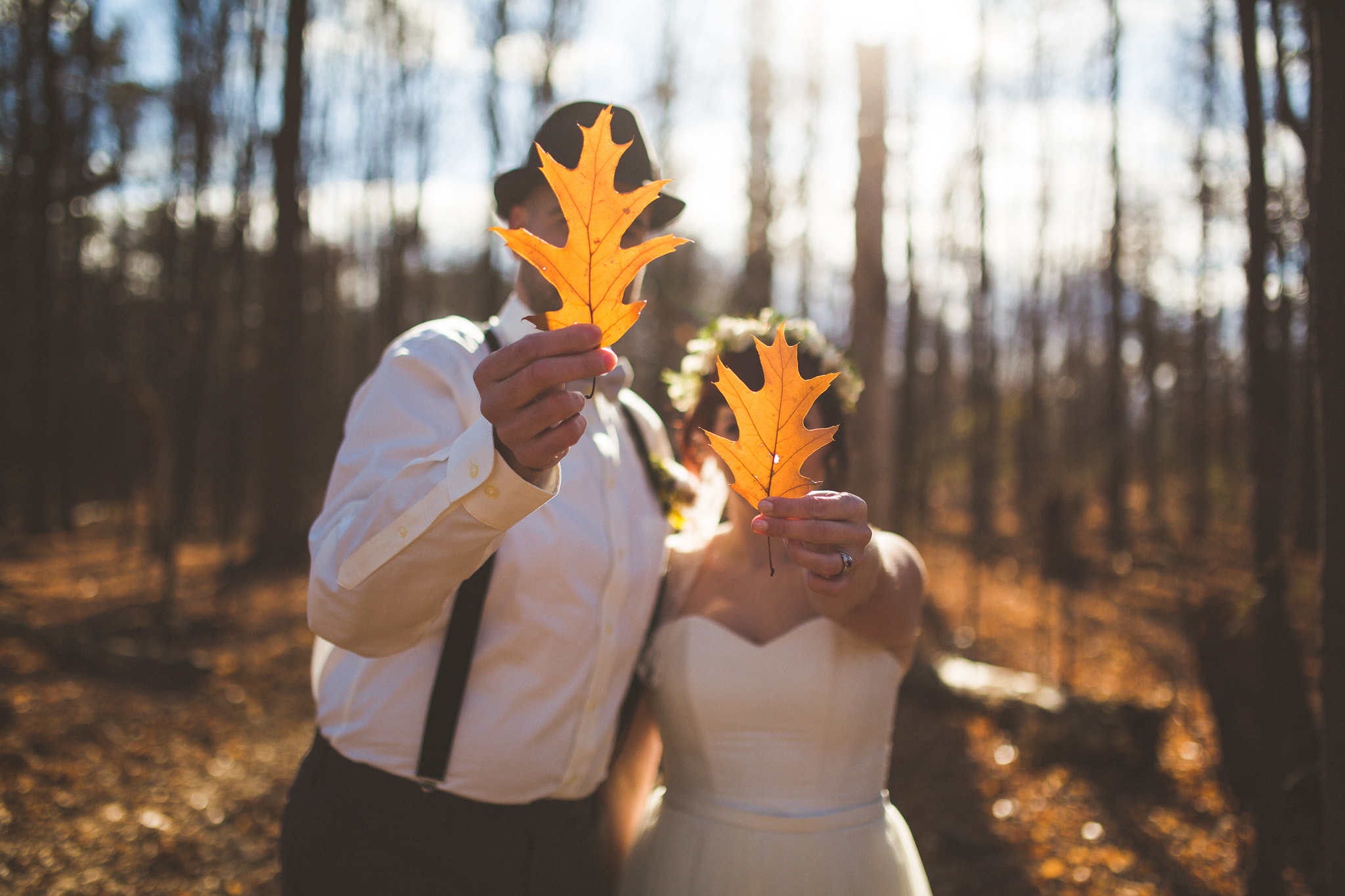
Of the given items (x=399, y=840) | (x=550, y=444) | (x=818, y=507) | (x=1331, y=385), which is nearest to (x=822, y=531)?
(x=818, y=507)

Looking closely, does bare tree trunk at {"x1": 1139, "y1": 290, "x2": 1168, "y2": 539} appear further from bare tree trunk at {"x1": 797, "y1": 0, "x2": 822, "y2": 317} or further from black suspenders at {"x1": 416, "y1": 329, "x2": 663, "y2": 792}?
black suspenders at {"x1": 416, "y1": 329, "x2": 663, "y2": 792}

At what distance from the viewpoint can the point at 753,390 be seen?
232 cm

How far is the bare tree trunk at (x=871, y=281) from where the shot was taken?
16.5 ft

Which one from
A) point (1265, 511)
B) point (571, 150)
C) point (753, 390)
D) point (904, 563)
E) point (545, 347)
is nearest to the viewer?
point (545, 347)

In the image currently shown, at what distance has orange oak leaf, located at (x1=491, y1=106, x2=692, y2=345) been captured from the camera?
43.2 inches

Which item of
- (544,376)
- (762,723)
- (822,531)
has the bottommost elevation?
(762,723)

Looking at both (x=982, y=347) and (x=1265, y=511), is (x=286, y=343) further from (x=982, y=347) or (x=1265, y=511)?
(x=982, y=347)

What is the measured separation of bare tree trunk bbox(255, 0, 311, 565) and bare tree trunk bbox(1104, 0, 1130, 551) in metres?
13.1

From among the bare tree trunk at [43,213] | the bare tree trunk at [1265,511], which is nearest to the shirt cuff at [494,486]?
the bare tree trunk at [1265,511]

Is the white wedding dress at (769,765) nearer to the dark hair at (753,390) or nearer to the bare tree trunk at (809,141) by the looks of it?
the dark hair at (753,390)

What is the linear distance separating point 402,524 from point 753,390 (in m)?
1.28

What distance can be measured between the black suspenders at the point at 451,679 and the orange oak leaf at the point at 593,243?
84cm

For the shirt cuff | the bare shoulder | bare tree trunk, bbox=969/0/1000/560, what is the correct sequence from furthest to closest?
bare tree trunk, bbox=969/0/1000/560 < the bare shoulder < the shirt cuff

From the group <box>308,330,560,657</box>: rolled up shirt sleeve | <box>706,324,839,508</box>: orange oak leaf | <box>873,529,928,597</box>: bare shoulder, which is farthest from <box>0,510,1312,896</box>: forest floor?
<box>706,324,839,508</box>: orange oak leaf
